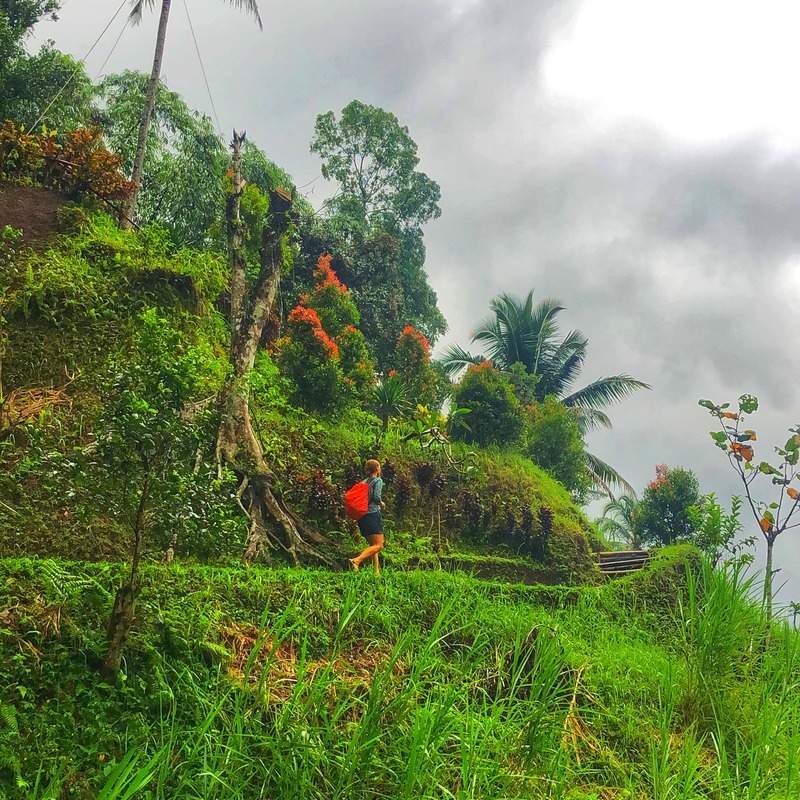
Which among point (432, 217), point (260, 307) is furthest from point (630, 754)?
point (432, 217)

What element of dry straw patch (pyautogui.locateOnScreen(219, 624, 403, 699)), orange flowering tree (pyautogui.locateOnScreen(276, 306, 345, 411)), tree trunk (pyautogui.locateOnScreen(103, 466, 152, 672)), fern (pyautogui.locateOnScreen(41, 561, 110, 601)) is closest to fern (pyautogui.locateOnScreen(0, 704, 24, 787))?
tree trunk (pyautogui.locateOnScreen(103, 466, 152, 672))

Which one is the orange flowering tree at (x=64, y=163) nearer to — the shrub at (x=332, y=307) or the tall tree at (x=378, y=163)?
the shrub at (x=332, y=307)

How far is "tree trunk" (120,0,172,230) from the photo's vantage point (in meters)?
12.1

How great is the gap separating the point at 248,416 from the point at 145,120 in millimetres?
8879

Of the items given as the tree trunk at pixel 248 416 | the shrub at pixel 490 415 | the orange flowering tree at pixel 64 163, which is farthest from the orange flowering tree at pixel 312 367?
the orange flowering tree at pixel 64 163

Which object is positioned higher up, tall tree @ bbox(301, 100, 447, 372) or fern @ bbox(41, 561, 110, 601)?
tall tree @ bbox(301, 100, 447, 372)

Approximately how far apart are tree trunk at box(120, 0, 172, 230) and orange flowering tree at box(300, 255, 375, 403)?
3.86 m

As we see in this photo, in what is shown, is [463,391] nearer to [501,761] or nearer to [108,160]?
[108,160]

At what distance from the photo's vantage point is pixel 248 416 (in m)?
8.80

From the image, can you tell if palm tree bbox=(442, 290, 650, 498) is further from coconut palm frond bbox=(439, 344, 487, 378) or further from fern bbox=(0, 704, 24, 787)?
fern bbox=(0, 704, 24, 787)

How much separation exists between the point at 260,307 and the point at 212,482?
18.4 feet

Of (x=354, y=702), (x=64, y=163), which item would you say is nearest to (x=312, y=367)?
(x=64, y=163)

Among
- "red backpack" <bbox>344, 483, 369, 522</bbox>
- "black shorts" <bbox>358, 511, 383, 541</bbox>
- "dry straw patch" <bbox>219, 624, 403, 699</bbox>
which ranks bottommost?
"dry straw patch" <bbox>219, 624, 403, 699</bbox>

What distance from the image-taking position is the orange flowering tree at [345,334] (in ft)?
41.1
